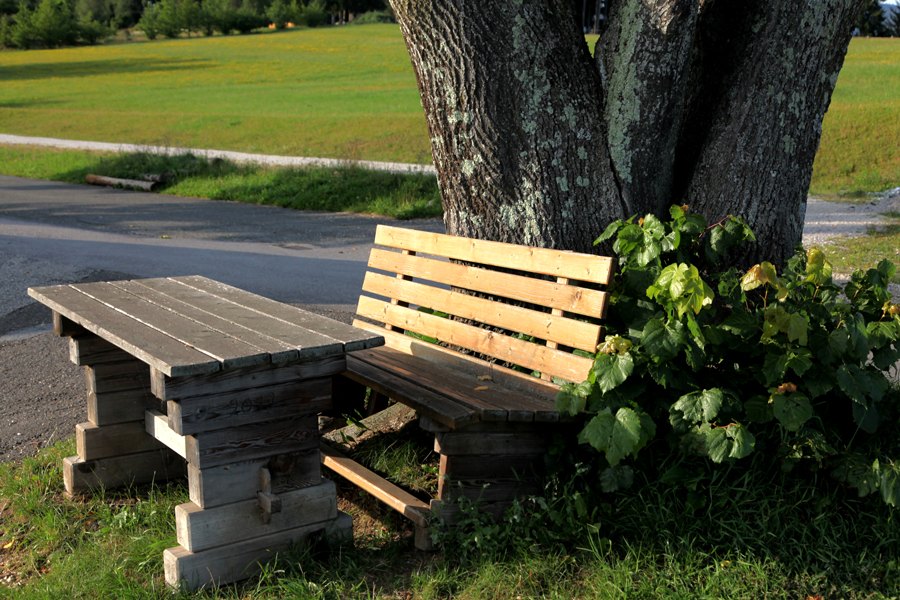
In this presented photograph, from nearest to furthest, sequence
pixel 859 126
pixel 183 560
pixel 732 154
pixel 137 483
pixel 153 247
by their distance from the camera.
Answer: pixel 183 560 → pixel 732 154 → pixel 137 483 → pixel 153 247 → pixel 859 126

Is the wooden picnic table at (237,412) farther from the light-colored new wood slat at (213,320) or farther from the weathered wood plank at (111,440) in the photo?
the weathered wood plank at (111,440)

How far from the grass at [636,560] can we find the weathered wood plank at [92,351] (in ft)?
2.65

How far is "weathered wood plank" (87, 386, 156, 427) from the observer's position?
11.3ft

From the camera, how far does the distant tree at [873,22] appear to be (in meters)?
54.9

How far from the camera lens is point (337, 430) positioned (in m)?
3.99

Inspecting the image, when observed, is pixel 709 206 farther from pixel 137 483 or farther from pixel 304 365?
pixel 137 483

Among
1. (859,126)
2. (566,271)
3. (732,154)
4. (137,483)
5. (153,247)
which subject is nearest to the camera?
(566,271)

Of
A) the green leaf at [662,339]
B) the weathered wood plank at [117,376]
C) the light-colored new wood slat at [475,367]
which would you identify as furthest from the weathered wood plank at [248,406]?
the green leaf at [662,339]

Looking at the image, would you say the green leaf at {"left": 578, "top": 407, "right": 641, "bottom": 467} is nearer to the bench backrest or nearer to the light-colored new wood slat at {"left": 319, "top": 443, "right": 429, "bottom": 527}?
the bench backrest

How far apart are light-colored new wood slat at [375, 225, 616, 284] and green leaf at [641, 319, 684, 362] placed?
0.87ft

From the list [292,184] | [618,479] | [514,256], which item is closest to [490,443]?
[618,479]

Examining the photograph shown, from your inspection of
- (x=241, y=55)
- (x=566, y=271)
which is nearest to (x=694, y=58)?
(x=566, y=271)

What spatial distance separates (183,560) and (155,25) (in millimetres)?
87943

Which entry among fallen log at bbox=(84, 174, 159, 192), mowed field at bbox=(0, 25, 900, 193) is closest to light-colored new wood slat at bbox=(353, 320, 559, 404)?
fallen log at bbox=(84, 174, 159, 192)
